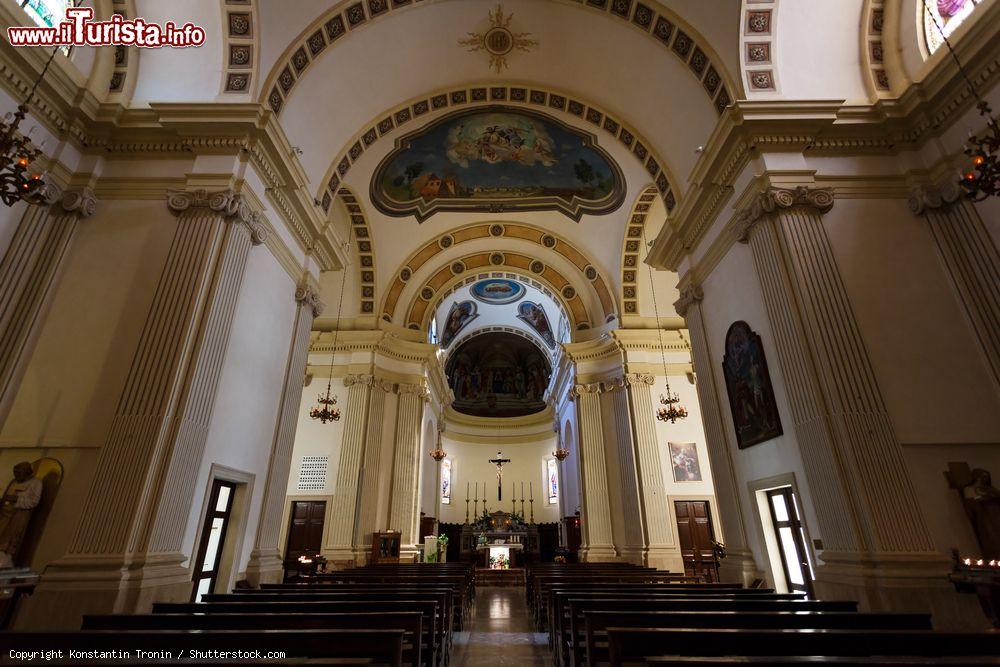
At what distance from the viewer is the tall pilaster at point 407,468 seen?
43.6ft

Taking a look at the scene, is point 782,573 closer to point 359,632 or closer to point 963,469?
point 963,469

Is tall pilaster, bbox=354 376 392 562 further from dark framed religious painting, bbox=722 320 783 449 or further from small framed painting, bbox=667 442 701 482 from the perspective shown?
dark framed religious painting, bbox=722 320 783 449

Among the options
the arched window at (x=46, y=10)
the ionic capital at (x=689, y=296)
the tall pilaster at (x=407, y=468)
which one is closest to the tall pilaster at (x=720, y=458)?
the ionic capital at (x=689, y=296)

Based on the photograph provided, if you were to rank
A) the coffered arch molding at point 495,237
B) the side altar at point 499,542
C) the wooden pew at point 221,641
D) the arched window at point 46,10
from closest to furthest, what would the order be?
the wooden pew at point 221,641, the arched window at point 46,10, the coffered arch molding at point 495,237, the side altar at point 499,542

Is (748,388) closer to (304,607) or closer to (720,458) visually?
(720,458)

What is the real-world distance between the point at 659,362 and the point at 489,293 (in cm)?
862

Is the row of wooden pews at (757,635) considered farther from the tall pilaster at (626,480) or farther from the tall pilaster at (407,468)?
the tall pilaster at (407,468)

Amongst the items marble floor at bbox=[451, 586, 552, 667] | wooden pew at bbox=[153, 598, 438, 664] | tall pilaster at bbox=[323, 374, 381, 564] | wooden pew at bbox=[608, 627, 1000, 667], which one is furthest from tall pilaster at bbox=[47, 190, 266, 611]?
tall pilaster at bbox=[323, 374, 381, 564]

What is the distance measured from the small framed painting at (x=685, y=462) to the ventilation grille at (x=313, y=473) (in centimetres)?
943

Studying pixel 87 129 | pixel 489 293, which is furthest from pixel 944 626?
pixel 489 293

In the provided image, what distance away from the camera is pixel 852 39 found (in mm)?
7133

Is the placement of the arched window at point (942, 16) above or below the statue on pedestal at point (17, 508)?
above

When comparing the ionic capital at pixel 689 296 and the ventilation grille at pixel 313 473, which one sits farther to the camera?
the ventilation grille at pixel 313 473

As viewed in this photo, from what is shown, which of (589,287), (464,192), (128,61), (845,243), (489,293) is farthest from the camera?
(489,293)
